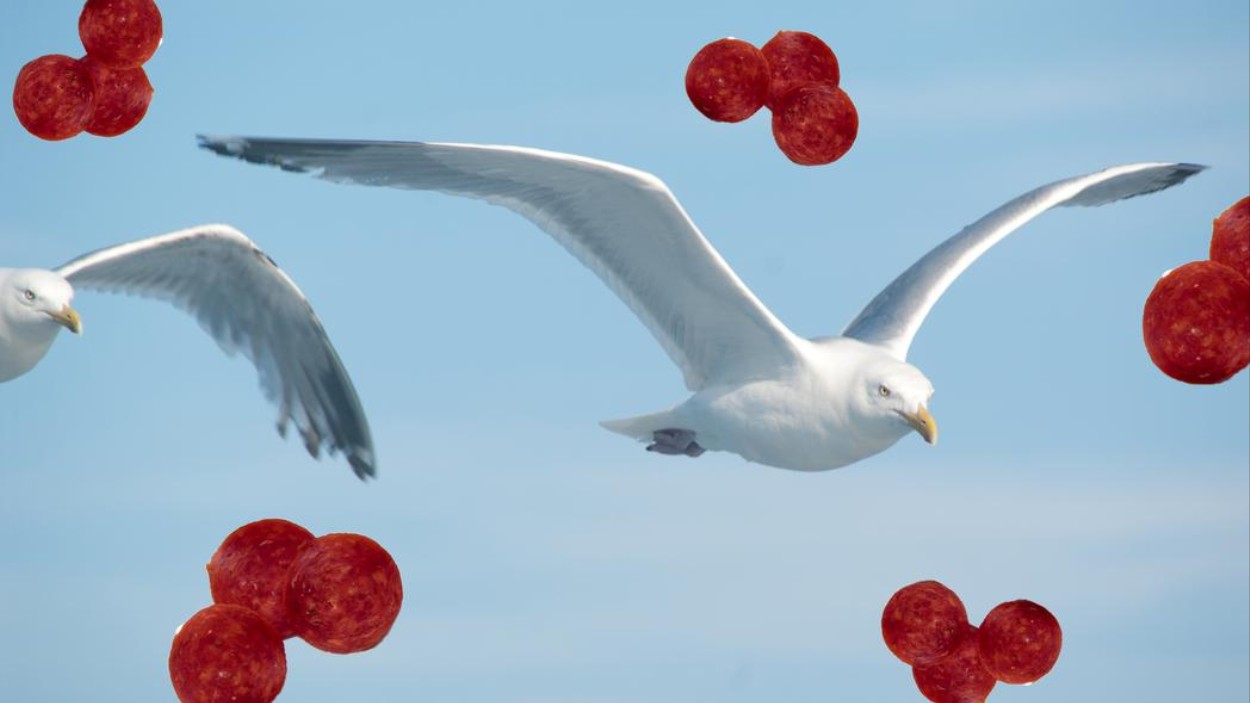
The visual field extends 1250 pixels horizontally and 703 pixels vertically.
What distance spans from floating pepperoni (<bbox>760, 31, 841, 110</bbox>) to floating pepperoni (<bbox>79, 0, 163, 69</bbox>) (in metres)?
2.42

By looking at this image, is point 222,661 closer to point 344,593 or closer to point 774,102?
point 344,593

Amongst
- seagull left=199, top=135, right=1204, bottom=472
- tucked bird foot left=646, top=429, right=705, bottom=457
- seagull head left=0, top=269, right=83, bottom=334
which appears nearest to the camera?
seagull left=199, top=135, right=1204, bottom=472

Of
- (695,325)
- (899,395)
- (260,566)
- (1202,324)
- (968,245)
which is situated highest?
(968,245)

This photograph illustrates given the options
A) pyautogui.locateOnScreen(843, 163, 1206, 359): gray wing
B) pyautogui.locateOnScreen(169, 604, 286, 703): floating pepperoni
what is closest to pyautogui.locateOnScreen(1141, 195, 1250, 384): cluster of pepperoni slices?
pyautogui.locateOnScreen(843, 163, 1206, 359): gray wing

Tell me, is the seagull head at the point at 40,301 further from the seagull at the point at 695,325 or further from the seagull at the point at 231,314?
the seagull at the point at 695,325

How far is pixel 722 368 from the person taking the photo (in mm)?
7105

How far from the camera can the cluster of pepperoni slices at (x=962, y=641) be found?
5914mm

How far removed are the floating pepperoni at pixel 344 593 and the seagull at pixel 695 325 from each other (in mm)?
1368

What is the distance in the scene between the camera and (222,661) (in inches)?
205

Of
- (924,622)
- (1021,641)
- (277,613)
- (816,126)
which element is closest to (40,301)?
(277,613)

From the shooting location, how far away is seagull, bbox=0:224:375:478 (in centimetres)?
752

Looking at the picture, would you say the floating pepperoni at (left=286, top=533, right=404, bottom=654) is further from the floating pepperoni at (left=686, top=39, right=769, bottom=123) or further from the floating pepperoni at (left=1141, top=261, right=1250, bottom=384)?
the floating pepperoni at (left=686, top=39, right=769, bottom=123)

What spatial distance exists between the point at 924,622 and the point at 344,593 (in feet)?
6.36

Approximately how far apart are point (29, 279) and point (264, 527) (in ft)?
7.88
